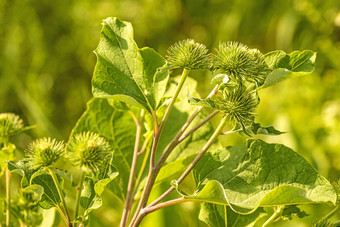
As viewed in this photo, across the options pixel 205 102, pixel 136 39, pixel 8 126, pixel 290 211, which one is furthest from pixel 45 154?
pixel 136 39

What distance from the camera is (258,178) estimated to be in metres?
0.54

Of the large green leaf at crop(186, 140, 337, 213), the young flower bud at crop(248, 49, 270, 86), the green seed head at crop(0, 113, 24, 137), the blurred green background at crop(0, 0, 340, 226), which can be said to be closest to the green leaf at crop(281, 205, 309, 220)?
the large green leaf at crop(186, 140, 337, 213)

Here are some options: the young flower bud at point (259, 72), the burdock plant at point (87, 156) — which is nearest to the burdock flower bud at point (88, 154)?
the burdock plant at point (87, 156)

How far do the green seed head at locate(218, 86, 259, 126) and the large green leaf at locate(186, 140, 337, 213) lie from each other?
31 mm

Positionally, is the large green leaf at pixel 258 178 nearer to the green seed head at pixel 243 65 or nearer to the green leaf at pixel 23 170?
the green seed head at pixel 243 65

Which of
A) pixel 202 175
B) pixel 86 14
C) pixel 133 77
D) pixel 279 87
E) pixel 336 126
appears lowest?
pixel 202 175

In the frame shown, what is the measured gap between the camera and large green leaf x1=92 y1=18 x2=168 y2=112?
0.59 metres

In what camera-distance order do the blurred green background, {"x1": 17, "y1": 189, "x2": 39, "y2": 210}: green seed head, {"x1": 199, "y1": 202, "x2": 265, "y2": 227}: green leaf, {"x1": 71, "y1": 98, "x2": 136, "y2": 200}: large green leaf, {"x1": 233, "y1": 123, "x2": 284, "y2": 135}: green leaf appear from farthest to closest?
1. the blurred green background
2. {"x1": 71, "y1": 98, "x2": 136, "y2": 200}: large green leaf
3. {"x1": 199, "y1": 202, "x2": 265, "y2": 227}: green leaf
4. {"x1": 233, "y1": 123, "x2": 284, "y2": 135}: green leaf
5. {"x1": 17, "y1": 189, "x2": 39, "y2": 210}: green seed head

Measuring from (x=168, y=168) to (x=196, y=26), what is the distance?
2.37 meters

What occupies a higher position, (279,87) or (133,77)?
(279,87)

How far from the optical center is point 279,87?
2549 mm

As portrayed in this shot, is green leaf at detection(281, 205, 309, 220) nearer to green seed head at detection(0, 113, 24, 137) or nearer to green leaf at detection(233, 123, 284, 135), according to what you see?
green leaf at detection(233, 123, 284, 135)

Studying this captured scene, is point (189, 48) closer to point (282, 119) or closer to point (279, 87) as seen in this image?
point (282, 119)

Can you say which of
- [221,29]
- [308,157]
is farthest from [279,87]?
[308,157]
